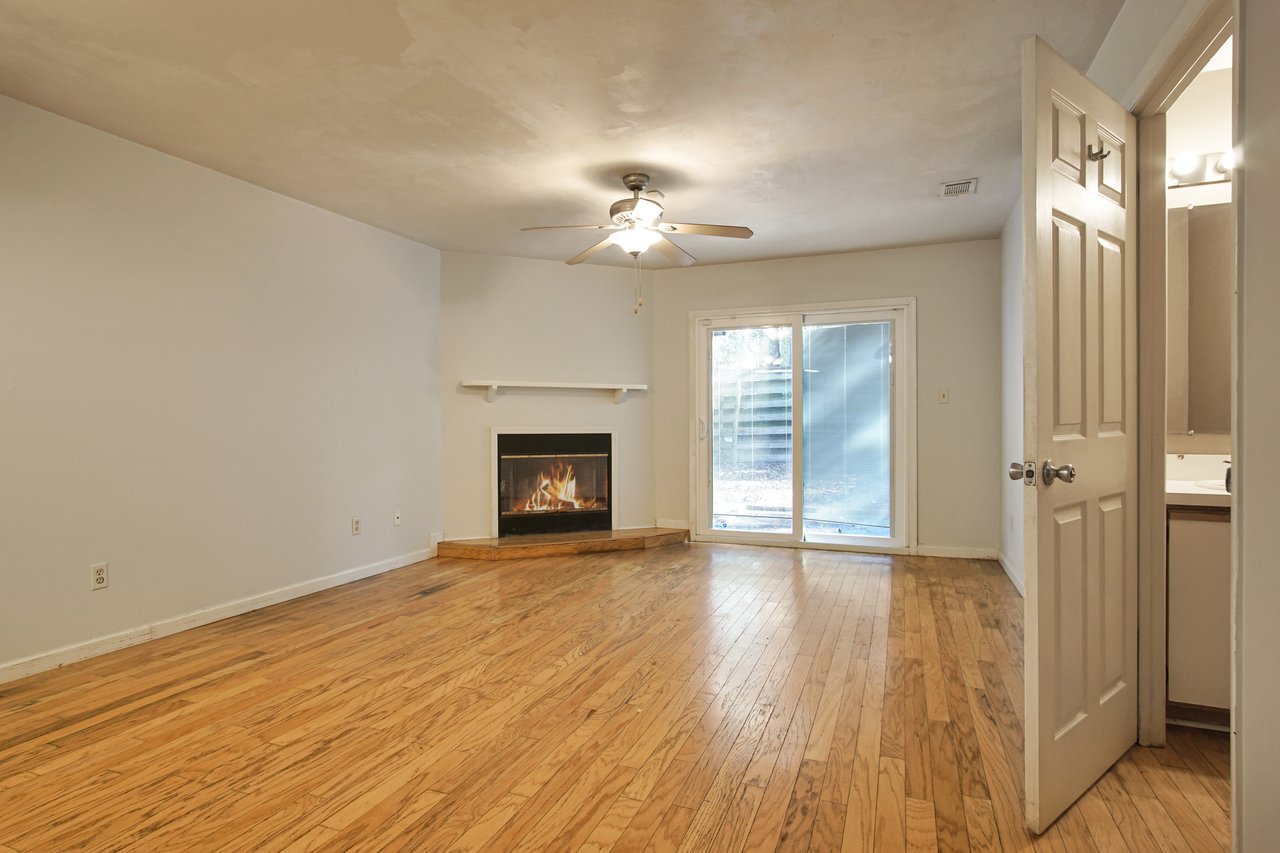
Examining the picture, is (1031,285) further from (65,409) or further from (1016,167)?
(65,409)

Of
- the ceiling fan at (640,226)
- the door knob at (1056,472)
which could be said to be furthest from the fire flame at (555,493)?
the door knob at (1056,472)

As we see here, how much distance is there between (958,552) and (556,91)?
4329mm

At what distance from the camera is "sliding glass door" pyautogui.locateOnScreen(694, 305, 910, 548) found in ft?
17.6

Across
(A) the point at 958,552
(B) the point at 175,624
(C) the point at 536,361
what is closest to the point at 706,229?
(C) the point at 536,361

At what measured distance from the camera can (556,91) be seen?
9.03ft

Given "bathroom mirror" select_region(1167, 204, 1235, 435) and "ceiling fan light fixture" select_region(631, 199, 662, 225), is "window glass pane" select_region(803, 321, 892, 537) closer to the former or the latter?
"ceiling fan light fixture" select_region(631, 199, 662, 225)

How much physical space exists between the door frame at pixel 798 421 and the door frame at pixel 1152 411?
124 inches

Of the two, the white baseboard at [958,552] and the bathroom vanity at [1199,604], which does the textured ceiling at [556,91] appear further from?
the white baseboard at [958,552]

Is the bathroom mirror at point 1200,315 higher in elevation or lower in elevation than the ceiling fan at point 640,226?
lower

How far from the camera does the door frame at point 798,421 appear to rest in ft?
17.2

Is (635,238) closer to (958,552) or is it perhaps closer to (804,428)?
(804,428)

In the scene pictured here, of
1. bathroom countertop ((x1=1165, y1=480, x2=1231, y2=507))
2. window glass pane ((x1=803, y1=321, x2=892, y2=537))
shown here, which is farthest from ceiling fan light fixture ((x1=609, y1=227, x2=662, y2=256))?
bathroom countertop ((x1=1165, y1=480, x2=1231, y2=507))

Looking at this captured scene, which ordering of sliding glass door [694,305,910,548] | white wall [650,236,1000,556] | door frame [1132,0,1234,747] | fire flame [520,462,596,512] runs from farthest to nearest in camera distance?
fire flame [520,462,596,512] → sliding glass door [694,305,910,548] → white wall [650,236,1000,556] → door frame [1132,0,1234,747]

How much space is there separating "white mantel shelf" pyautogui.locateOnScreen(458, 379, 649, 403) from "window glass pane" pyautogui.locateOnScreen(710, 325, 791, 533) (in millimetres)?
744
